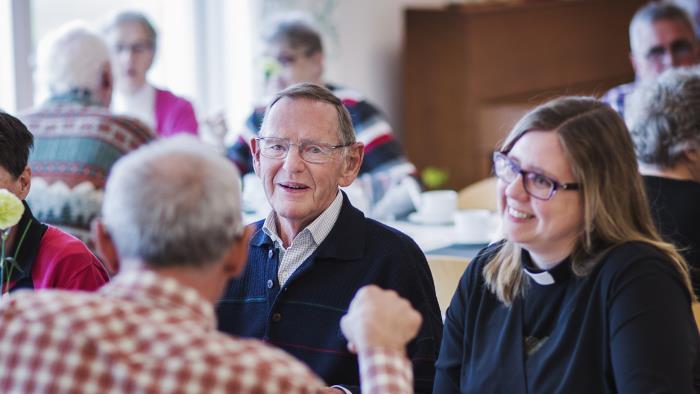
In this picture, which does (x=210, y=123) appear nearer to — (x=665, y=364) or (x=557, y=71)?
(x=665, y=364)

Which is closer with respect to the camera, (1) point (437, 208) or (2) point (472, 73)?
(1) point (437, 208)

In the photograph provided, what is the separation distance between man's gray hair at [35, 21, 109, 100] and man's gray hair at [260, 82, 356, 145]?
1.40 m

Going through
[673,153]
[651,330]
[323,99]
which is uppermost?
[323,99]

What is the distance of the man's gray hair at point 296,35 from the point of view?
405 cm

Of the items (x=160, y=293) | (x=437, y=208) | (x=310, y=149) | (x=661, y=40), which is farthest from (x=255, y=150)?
(x=661, y=40)

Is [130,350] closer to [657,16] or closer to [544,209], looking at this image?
[544,209]

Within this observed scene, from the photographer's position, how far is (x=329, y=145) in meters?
2.04

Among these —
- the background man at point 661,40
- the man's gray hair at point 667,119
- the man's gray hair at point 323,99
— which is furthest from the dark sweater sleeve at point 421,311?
the background man at point 661,40

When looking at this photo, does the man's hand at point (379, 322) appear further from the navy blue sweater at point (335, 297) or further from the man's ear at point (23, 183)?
the man's ear at point (23, 183)

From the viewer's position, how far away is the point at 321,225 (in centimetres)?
199

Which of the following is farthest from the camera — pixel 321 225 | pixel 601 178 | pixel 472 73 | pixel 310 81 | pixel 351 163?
pixel 472 73

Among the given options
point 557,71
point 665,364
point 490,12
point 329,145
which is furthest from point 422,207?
point 557,71

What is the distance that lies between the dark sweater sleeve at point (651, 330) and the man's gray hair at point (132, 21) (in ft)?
9.70

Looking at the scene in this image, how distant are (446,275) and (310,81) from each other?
5.63 ft
